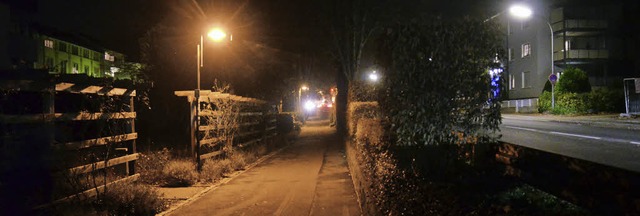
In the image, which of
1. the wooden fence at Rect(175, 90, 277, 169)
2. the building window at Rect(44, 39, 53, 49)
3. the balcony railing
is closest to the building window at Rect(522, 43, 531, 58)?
the balcony railing

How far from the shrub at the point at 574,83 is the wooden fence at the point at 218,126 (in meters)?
21.8

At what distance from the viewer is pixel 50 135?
245 inches

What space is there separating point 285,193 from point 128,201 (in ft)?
10.3

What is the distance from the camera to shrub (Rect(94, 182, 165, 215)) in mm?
6934

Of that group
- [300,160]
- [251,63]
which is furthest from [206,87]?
[300,160]

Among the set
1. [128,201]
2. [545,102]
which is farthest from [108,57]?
[128,201]

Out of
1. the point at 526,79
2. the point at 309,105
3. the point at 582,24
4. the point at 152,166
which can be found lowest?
the point at 152,166

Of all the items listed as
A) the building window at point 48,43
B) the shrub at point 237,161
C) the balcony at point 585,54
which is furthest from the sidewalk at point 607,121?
the building window at point 48,43

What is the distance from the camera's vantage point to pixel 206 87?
1831 centimetres

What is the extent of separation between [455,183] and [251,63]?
15.6 metres

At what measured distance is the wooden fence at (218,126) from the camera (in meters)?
11.9

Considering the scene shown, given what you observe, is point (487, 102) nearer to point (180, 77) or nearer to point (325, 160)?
point (325, 160)

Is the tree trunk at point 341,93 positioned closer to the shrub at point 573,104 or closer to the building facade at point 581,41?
the shrub at point 573,104

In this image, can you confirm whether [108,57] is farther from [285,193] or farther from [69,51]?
[285,193]
